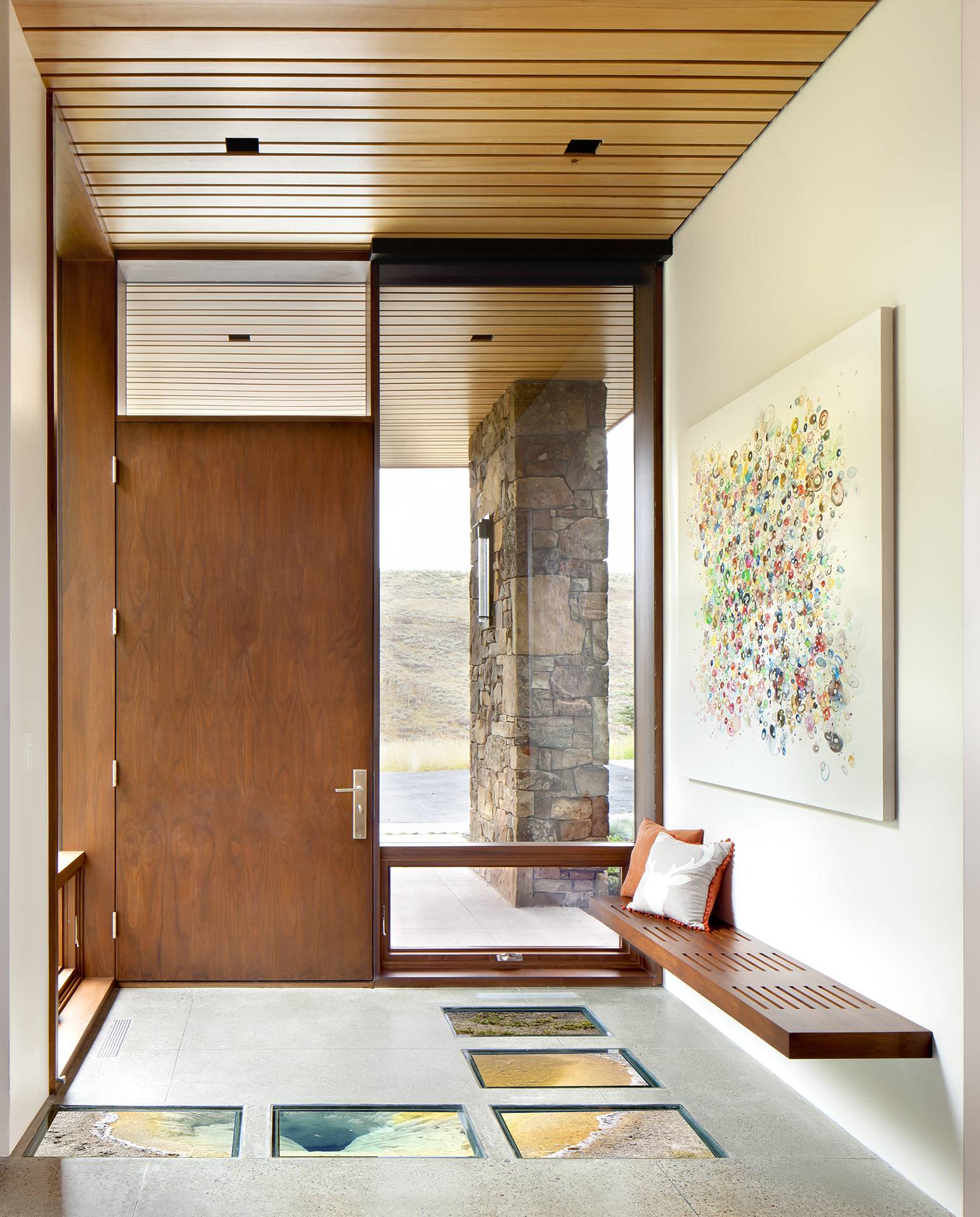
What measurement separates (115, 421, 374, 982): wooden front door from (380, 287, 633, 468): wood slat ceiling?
240 millimetres

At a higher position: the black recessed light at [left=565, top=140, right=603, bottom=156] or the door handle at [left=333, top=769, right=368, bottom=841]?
the black recessed light at [left=565, top=140, right=603, bottom=156]

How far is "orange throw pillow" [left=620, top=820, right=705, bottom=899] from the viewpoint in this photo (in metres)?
4.38

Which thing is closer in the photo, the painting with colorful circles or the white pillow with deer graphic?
the painting with colorful circles

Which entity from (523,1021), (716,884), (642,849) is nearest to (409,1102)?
(523,1021)

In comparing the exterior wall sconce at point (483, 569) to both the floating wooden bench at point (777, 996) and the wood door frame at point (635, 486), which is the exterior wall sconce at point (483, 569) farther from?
the floating wooden bench at point (777, 996)

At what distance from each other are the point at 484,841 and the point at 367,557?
4.24ft

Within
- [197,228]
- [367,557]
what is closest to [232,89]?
[197,228]

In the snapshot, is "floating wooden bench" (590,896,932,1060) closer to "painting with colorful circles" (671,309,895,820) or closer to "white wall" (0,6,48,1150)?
"painting with colorful circles" (671,309,895,820)

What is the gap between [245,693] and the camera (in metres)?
4.75

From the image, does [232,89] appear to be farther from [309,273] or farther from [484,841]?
[484,841]

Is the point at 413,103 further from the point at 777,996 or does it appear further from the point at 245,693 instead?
the point at 777,996

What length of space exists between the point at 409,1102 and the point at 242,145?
3.09 metres

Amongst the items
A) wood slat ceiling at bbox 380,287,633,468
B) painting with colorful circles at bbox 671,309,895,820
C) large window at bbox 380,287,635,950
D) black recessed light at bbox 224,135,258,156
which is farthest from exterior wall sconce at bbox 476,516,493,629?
black recessed light at bbox 224,135,258,156

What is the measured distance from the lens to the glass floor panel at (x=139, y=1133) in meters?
3.03
